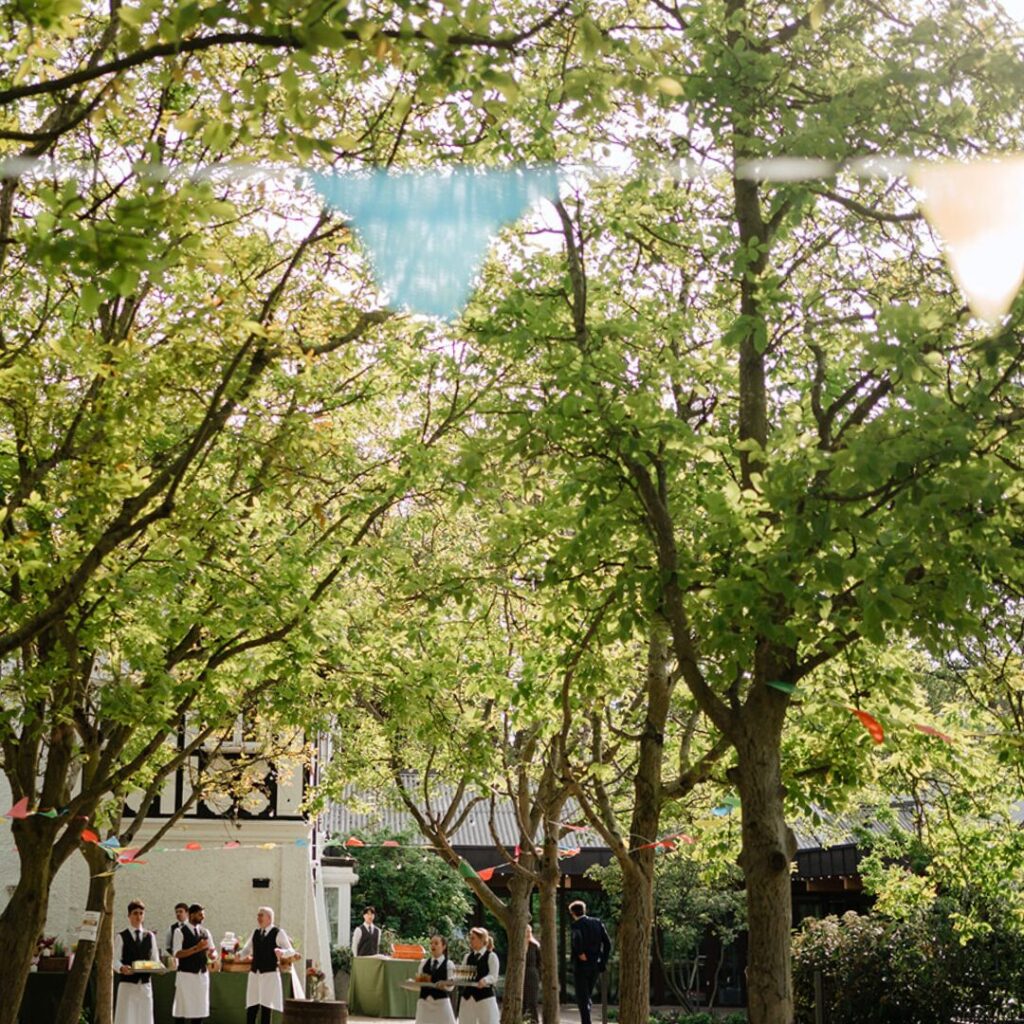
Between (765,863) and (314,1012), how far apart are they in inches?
406

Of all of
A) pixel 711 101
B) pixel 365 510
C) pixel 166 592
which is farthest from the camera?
pixel 365 510

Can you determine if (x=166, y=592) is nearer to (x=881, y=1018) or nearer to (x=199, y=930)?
(x=199, y=930)

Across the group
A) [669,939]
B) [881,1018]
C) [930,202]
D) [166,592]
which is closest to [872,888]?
[881,1018]

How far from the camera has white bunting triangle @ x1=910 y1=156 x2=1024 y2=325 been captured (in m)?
7.12

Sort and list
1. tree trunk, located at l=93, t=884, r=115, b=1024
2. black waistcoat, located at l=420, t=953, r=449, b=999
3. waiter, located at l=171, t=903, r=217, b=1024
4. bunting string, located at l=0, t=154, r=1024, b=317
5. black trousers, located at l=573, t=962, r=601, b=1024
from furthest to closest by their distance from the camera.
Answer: black trousers, located at l=573, t=962, r=601, b=1024 → tree trunk, located at l=93, t=884, r=115, b=1024 → waiter, located at l=171, t=903, r=217, b=1024 → black waistcoat, located at l=420, t=953, r=449, b=999 → bunting string, located at l=0, t=154, r=1024, b=317

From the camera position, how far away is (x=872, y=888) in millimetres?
15297

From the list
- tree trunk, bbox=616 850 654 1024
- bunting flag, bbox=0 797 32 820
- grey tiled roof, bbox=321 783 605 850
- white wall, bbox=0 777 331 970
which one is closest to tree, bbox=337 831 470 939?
grey tiled roof, bbox=321 783 605 850

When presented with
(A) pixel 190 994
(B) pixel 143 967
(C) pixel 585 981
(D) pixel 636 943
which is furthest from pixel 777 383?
(A) pixel 190 994

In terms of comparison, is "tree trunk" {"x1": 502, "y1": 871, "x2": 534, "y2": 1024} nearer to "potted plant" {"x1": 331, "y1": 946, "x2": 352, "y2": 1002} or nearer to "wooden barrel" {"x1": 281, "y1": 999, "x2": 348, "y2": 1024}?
"wooden barrel" {"x1": 281, "y1": 999, "x2": 348, "y2": 1024}

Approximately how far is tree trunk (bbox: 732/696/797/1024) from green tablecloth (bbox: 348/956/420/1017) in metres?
20.0

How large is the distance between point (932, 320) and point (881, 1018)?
1679 centimetres

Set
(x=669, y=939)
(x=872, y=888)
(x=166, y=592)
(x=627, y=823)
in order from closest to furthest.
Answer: (x=166, y=592), (x=872, y=888), (x=627, y=823), (x=669, y=939)

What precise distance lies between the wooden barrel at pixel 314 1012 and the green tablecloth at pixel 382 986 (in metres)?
10.1

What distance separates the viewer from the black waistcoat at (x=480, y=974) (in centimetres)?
1697
